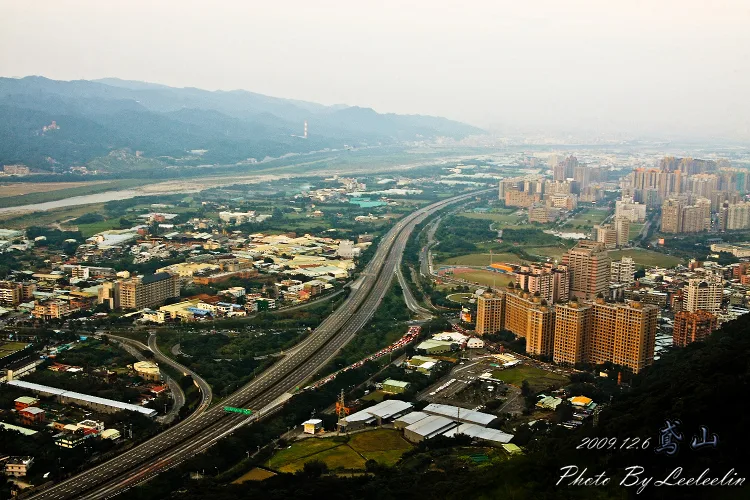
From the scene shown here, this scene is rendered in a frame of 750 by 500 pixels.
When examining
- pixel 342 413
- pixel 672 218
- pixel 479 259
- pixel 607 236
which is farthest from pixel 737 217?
pixel 342 413

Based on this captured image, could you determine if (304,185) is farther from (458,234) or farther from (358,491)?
(358,491)

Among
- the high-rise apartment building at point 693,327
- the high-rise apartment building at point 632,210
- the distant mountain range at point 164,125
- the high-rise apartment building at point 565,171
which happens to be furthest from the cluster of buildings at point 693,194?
the distant mountain range at point 164,125

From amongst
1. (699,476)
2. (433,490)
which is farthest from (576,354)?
(699,476)

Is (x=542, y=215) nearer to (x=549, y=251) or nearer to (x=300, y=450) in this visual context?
(x=549, y=251)

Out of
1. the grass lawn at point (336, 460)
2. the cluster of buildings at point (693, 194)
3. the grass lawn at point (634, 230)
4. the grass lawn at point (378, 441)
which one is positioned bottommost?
the grass lawn at point (378, 441)

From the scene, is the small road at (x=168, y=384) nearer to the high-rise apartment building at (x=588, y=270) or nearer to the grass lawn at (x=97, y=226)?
the high-rise apartment building at (x=588, y=270)

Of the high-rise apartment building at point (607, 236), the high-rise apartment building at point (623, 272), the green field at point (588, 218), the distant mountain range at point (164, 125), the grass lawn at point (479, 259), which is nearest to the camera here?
the high-rise apartment building at point (623, 272)
